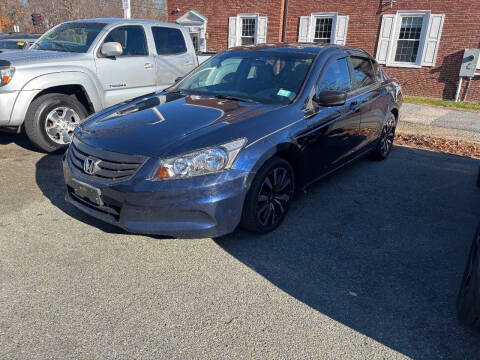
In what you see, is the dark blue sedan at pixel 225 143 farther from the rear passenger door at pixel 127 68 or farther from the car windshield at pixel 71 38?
the car windshield at pixel 71 38

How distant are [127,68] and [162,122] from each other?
3233 mm

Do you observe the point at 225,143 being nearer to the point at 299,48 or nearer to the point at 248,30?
the point at 299,48

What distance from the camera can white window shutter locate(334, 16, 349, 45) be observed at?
1503 cm

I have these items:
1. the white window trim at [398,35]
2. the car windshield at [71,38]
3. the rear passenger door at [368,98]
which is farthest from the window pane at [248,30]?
the rear passenger door at [368,98]

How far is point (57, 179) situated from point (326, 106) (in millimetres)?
3331

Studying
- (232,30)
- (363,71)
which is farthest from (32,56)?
(232,30)

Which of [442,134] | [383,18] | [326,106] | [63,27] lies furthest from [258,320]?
[383,18]

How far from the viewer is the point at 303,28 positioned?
15953 millimetres

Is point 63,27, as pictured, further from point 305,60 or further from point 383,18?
point 383,18

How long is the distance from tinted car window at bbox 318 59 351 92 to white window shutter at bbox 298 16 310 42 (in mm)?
12221

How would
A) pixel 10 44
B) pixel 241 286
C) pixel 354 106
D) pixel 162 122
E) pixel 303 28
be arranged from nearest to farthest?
pixel 241 286 → pixel 162 122 → pixel 354 106 → pixel 10 44 → pixel 303 28

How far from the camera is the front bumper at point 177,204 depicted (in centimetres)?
292

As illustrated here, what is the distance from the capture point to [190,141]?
10.0ft

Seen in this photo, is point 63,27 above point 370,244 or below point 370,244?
above
